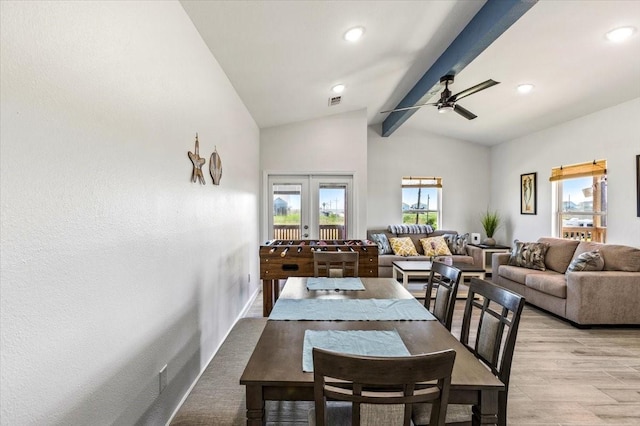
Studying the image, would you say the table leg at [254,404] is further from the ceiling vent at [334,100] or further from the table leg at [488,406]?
the ceiling vent at [334,100]

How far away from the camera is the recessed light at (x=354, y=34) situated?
2752 millimetres

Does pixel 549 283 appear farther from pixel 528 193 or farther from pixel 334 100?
pixel 334 100

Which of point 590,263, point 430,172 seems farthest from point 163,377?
point 430,172

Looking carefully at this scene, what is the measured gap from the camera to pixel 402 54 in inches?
139

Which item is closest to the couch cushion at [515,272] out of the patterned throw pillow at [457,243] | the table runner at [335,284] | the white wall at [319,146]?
the patterned throw pillow at [457,243]

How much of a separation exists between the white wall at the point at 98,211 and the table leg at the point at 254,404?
0.61 metres

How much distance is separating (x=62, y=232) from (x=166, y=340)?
1.02 m

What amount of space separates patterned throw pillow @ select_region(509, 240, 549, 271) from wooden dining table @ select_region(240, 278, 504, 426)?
3.83 metres

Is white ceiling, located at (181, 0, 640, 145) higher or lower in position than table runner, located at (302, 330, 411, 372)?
higher

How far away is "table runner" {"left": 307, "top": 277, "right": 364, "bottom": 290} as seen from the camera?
2.29 meters

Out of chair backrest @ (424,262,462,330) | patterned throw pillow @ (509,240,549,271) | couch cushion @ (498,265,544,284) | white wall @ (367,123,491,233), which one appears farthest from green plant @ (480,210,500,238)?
chair backrest @ (424,262,462,330)

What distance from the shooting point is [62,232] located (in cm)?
108

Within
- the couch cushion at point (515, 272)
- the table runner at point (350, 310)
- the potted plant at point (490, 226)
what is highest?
the potted plant at point (490, 226)

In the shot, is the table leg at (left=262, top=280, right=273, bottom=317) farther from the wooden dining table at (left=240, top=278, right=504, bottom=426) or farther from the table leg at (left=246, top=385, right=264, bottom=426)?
the table leg at (left=246, top=385, right=264, bottom=426)
